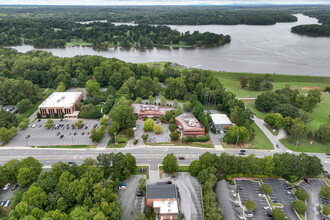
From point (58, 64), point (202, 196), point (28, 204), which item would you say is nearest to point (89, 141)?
point (28, 204)


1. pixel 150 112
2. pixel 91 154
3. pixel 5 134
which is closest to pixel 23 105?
pixel 5 134

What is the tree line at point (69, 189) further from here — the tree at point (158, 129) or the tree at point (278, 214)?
the tree at point (278, 214)

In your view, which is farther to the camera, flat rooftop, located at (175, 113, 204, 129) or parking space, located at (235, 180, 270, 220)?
flat rooftop, located at (175, 113, 204, 129)

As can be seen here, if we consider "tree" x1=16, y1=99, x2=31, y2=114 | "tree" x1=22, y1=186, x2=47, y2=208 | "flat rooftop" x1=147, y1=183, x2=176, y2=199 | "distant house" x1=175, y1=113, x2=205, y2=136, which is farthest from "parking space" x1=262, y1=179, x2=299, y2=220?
"tree" x1=16, y1=99, x2=31, y2=114

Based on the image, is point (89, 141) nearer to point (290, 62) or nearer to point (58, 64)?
point (58, 64)

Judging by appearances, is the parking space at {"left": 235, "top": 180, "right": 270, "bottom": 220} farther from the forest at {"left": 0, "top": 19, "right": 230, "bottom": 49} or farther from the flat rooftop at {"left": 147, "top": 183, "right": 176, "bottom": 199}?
the forest at {"left": 0, "top": 19, "right": 230, "bottom": 49}

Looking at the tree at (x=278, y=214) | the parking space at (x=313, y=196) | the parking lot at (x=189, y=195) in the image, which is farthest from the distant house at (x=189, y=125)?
the tree at (x=278, y=214)
